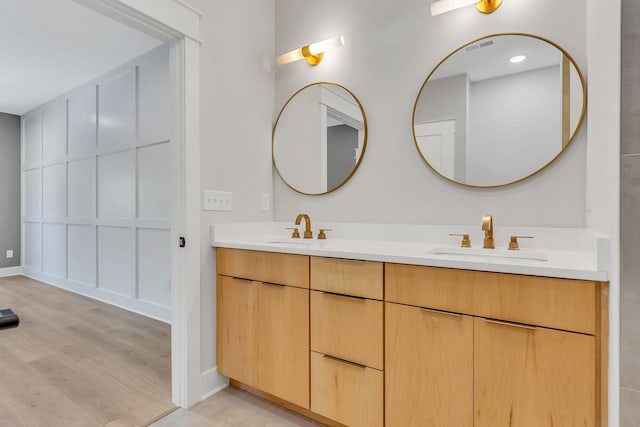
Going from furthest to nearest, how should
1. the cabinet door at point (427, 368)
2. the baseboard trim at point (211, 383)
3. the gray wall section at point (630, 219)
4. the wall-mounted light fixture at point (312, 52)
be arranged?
the wall-mounted light fixture at point (312, 52), the baseboard trim at point (211, 383), the cabinet door at point (427, 368), the gray wall section at point (630, 219)

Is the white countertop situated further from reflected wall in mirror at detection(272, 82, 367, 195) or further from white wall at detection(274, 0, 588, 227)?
reflected wall in mirror at detection(272, 82, 367, 195)

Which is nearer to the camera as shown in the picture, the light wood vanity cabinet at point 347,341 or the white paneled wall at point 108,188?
the light wood vanity cabinet at point 347,341

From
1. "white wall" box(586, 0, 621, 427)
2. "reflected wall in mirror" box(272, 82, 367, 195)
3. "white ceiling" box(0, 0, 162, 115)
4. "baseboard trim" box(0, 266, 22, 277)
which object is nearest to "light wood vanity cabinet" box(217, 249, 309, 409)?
"reflected wall in mirror" box(272, 82, 367, 195)

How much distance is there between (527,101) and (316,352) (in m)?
1.51

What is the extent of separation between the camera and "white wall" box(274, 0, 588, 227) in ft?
4.89

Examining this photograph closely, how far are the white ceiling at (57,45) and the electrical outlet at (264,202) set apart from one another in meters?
1.90

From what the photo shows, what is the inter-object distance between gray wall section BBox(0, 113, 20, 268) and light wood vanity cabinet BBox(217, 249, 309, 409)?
527 cm

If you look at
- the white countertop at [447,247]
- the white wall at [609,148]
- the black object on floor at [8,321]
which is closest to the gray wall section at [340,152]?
the white countertop at [447,247]

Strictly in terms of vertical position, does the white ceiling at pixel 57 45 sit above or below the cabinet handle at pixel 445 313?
above

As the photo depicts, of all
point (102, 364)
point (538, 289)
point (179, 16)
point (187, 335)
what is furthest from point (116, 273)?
point (538, 289)

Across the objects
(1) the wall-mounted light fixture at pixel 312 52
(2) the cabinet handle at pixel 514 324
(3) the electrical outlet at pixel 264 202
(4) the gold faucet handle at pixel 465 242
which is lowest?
(2) the cabinet handle at pixel 514 324

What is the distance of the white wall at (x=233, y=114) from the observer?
186cm

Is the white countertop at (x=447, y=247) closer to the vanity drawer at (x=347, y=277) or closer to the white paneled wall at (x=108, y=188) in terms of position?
the vanity drawer at (x=347, y=277)

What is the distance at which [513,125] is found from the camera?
1.58 m
